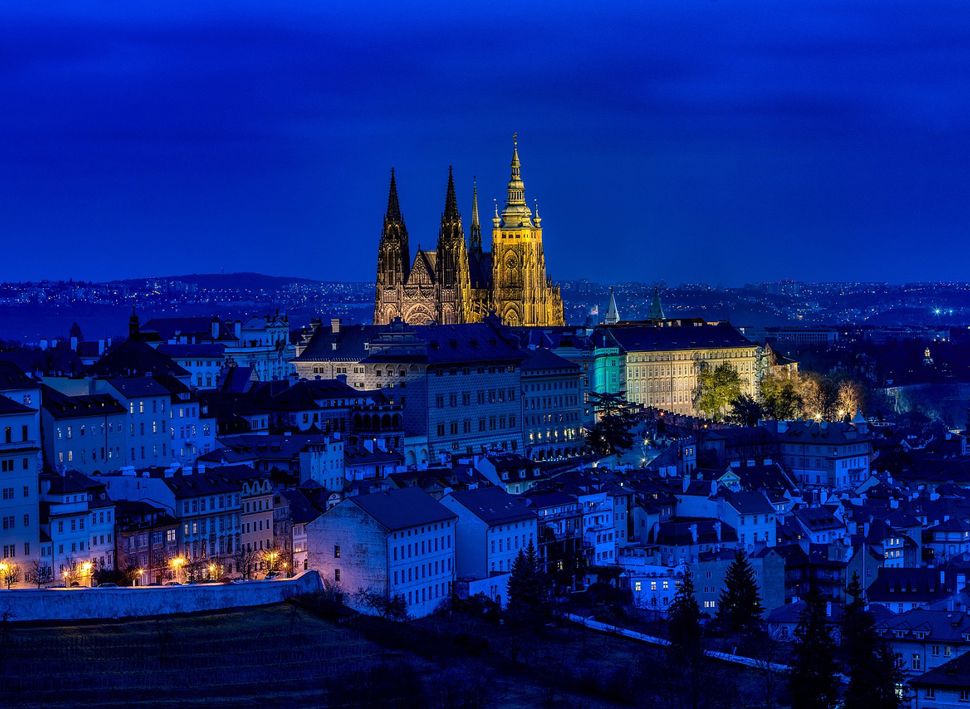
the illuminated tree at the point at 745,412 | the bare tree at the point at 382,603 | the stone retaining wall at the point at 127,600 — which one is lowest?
the bare tree at the point at 382,603

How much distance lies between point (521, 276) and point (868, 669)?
12316 cm

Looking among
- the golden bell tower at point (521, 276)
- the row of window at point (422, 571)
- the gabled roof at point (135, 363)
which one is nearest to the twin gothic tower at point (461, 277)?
the golden bell tower at point (521, 276)

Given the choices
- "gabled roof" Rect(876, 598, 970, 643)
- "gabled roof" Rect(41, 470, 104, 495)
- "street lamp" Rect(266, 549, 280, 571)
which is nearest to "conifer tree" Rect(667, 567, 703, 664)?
"gabled roof" Rect(876, 598, 970, 643)

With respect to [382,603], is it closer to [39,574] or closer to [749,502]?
[39,574]

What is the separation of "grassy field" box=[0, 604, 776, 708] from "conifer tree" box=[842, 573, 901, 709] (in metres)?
4.74

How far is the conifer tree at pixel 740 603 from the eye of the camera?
82125mm

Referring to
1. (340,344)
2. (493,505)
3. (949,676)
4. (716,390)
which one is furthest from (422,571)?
(716,390)

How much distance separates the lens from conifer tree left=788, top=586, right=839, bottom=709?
6794 cm

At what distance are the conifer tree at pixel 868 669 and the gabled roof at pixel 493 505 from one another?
51.2 feet

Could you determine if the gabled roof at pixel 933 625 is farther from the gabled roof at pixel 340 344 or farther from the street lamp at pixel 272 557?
the gabled roof at pixel 340 344

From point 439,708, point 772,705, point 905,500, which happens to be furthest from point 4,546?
point 905,500

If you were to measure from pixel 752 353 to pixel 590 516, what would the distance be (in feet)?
295

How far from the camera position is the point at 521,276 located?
18938cm

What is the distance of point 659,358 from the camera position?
16612cm
